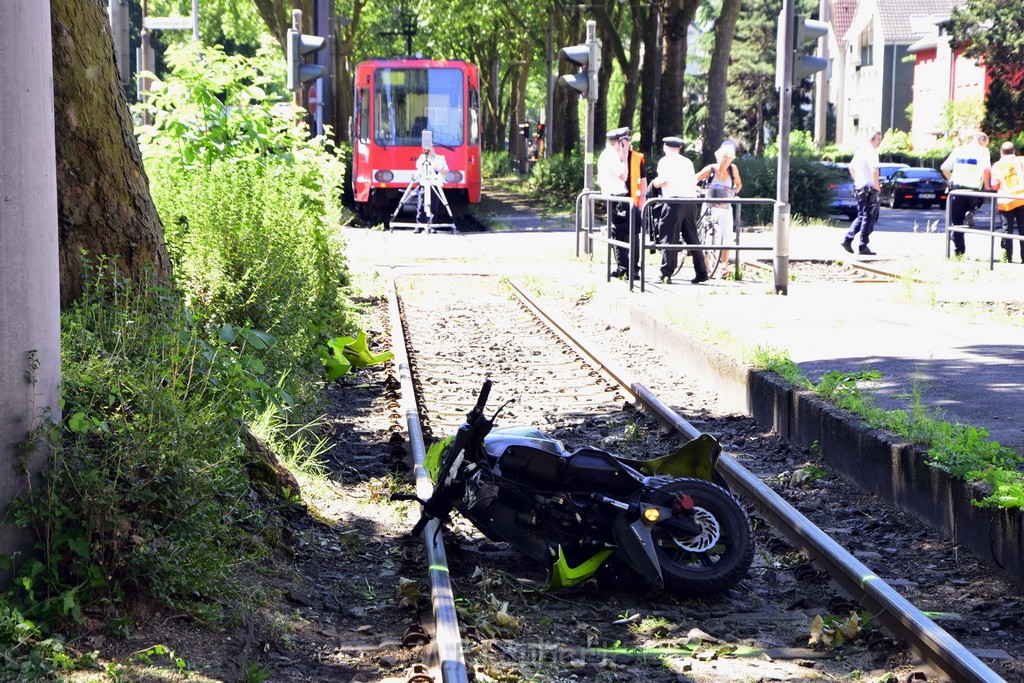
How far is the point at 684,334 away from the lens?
1188 centimetres

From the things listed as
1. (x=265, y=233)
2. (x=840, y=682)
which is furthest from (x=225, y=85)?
(x=840, y=682)

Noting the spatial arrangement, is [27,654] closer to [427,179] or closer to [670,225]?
[670,225]

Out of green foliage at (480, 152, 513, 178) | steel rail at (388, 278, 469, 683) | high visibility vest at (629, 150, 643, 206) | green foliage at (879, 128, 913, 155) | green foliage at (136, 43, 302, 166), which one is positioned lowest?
steel rail at (388, 278, 469, 683)

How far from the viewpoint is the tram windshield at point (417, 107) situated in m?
29.4

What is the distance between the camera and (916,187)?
4000 cm

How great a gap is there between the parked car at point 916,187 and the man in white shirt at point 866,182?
63.9 ft

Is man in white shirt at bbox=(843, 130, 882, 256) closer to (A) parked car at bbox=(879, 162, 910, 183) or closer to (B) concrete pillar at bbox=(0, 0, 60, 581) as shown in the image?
(B) concrete pillar at bbox=(0, 0, 60, 581)

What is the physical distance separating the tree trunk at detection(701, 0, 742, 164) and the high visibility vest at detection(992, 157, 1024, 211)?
12731 mm

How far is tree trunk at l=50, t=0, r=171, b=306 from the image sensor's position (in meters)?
6.07

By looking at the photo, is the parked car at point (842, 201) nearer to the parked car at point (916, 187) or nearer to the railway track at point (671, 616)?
the parked car at point (916, 187)

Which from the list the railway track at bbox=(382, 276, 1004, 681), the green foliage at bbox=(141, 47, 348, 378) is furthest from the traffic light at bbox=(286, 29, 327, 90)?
the railway track at bbox=(382, 276, 1004, 681)

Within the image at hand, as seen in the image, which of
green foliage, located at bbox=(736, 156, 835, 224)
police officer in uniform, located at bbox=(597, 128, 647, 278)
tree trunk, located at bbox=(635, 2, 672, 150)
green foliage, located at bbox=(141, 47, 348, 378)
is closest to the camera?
green foliage, located at bbox=(141, 47, 348, 378)

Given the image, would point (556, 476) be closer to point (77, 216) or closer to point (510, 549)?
point (510, 549)

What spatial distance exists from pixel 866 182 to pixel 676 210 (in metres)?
5.57
